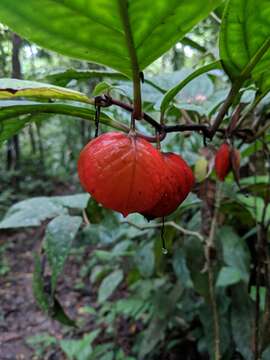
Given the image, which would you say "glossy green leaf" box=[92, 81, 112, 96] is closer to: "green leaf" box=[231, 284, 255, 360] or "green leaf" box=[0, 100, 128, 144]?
"green leaf" box=[0, 100, 128, 144]

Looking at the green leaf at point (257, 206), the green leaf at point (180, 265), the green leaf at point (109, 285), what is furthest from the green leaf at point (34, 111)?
the green leaf at point (109, 285)

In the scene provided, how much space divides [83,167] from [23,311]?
2.56 meters

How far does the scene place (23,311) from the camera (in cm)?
272

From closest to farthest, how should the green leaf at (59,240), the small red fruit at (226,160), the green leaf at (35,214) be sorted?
the small red fruit at (226,160) < the green leaf at (59,240) < the green leaf at (35,214)

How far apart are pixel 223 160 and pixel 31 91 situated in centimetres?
36

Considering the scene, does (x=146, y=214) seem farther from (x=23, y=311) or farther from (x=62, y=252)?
(x=23, y=311)

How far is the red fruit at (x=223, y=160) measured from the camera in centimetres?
67

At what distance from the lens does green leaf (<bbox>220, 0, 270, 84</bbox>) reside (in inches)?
16.5

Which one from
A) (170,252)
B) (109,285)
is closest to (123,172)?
(170,252)

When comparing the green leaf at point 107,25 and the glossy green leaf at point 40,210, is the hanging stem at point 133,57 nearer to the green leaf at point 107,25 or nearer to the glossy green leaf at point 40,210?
the green leaf at point 107,25

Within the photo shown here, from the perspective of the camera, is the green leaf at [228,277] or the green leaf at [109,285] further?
the green leaf at [109,285]

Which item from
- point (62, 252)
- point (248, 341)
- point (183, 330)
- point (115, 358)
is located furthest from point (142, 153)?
point (115, 358)

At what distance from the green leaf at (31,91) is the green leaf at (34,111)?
0.5 inches

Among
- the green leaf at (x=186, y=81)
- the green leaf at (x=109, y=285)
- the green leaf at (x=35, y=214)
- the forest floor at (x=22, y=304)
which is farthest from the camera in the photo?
the forest floor at (x=22, y=304)
